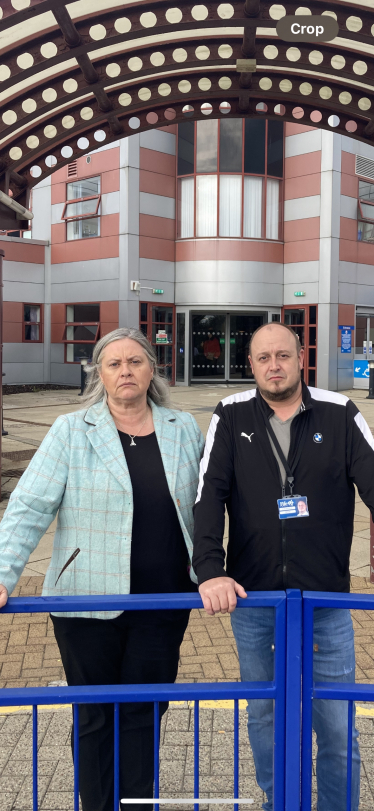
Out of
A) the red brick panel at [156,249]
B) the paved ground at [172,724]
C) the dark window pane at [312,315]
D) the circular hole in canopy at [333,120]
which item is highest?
the red brick panel at [156,249]

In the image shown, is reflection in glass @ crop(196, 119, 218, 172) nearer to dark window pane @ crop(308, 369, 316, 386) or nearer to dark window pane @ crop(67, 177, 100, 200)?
dark window pane @ crop(67, 177, 100, 200)

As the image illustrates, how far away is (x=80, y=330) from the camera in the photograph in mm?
23531

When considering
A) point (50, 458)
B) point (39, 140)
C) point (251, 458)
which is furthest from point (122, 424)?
point (39, 140)

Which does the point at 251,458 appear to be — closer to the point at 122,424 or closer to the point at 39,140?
the point at 122,424

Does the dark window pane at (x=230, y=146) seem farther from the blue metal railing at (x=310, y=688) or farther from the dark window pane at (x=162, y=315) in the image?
the blue metal railing at (x=310, y=688)

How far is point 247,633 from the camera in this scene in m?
2.42

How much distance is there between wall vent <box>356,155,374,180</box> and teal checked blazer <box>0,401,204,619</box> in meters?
22.0

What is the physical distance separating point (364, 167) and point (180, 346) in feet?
28.7

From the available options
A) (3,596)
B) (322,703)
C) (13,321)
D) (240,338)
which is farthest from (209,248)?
(3,596)

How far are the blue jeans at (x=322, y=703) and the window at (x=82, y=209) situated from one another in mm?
21331

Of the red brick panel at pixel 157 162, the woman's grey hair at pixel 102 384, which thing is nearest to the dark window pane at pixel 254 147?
the red brick panel at pixel 157 162

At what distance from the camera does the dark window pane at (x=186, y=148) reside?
22125 millimetres

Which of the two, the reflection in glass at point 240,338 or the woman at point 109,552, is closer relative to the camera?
the woman at point 109,552

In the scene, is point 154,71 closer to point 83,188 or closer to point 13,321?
point 83,188
